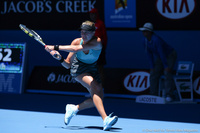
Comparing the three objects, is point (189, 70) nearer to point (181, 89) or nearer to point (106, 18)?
point (181, 89)

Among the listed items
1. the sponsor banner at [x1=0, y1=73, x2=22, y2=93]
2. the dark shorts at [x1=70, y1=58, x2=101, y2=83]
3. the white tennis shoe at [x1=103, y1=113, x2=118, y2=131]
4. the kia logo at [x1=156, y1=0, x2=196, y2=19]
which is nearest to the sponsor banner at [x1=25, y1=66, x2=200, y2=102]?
the sponsor banner at [x1=0, y1=73, x2=22, y2=93]

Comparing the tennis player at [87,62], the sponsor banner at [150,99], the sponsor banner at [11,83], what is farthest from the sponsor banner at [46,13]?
the tennis player at [87,62]

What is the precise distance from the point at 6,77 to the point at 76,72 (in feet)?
17.8

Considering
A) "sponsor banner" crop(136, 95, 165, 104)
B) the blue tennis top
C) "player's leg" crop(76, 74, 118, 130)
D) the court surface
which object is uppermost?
the blue tennis top

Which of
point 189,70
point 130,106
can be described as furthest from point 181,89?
point 130,106

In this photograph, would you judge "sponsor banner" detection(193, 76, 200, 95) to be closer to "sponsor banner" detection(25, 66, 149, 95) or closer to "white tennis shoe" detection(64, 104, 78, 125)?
"sponsor banner" detection(25, 66, 149, 95)

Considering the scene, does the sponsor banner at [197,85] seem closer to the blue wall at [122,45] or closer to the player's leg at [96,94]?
the blue wall at [122,45]

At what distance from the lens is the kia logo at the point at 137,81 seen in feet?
40.8

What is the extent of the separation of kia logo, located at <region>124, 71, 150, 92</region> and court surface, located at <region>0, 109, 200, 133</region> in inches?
106

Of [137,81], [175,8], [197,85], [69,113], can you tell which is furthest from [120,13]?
[69,113]

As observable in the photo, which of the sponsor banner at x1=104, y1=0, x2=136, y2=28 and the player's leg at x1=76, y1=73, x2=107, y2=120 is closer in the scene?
the player's leg at x1=76, y1=73, x2=107, y2=120

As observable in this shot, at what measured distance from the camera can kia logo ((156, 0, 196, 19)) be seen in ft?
41.2

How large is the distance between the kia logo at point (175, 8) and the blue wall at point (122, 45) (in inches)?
21.4

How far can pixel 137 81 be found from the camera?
1253 cm
